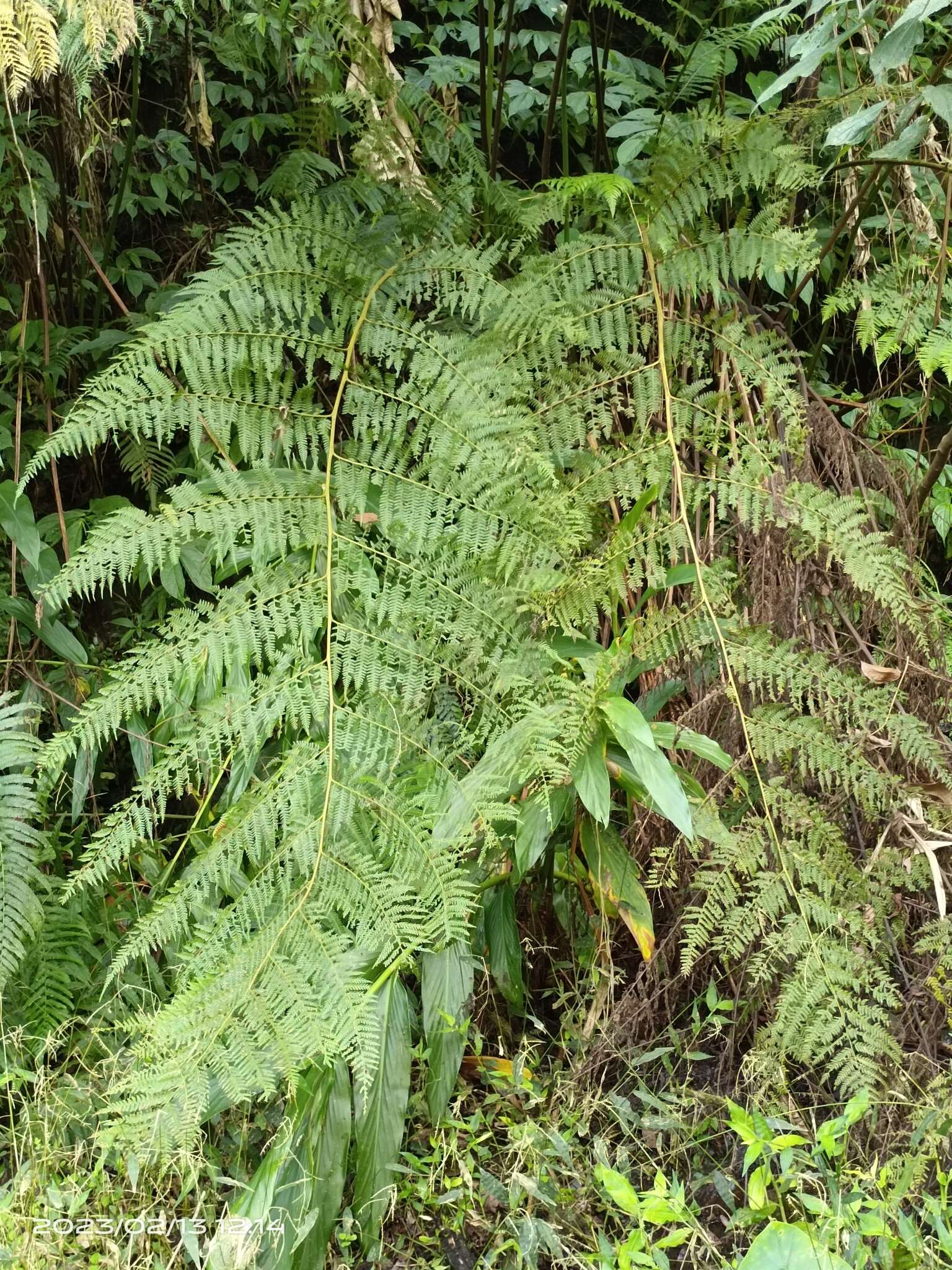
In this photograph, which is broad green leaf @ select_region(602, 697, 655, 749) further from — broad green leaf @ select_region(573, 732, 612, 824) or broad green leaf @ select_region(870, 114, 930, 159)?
broad green leaf @ select_region(870, 114, 930, 159)

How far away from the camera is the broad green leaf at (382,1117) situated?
1438 millimetres

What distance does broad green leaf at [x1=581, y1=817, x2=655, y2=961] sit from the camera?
1.53 metres

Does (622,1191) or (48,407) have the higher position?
(48,407)

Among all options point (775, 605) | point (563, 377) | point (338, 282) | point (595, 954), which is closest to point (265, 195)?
point (338, 282)

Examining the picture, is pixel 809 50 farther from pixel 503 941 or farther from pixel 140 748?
pixel 140 748

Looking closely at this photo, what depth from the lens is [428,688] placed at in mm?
1411

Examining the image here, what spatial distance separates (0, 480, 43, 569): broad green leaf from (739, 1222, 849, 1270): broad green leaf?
1.59m

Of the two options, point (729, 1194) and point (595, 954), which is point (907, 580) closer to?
point (595, 954)

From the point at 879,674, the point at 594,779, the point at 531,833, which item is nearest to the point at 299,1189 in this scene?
the point at 531,833

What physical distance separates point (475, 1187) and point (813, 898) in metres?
0.62

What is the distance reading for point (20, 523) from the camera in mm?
2008

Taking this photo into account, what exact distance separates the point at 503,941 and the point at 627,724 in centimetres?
46

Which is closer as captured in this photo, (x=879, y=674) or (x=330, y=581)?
(x=330, y=581)

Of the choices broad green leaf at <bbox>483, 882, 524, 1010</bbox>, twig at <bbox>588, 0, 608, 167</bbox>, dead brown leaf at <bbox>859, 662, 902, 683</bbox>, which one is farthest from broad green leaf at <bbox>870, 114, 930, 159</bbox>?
broad green leaf at <bbox>483, 882, 524, 1010</bbox>
